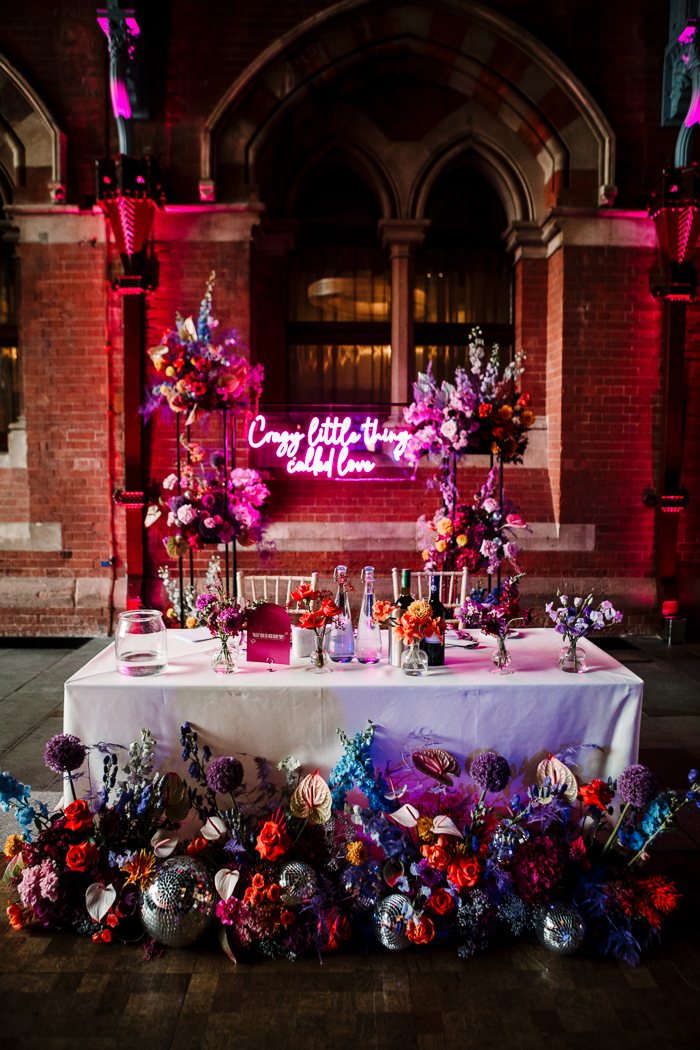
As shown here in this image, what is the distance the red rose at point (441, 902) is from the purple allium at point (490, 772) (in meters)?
0.35

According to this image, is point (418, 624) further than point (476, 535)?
No

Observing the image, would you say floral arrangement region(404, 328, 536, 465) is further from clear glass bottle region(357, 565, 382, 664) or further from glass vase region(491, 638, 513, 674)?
glass vase region(491, 638, 513, 674)

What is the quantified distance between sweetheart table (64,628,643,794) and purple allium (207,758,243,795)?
0.18 metres

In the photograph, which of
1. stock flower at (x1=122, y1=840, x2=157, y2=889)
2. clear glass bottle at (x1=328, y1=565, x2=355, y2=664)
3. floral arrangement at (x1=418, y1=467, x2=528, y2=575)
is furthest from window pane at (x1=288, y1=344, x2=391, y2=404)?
stock flower at (x1=122, y1=840, x2=157, y2=889)

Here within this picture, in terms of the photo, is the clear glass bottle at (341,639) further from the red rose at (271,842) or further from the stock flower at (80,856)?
the stock flower at (80,856)

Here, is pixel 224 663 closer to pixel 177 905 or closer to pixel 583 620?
pixel 177 905

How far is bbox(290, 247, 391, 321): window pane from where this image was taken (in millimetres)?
6277

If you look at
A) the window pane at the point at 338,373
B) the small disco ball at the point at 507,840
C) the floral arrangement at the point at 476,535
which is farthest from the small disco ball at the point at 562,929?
the window pane at the point at 338,373

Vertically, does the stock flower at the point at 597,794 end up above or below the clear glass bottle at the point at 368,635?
below

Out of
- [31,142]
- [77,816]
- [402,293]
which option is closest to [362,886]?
[77,816]

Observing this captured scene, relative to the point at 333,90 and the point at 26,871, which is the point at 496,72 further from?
the point at 26,871

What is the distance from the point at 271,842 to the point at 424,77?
6.34 metres

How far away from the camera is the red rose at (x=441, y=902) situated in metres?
2.08

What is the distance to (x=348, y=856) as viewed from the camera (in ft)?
6.98
